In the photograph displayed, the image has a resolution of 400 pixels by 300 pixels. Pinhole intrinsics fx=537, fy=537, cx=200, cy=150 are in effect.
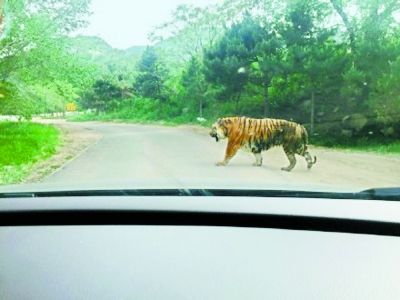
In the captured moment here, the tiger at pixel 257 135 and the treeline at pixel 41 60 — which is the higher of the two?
the treeline at pixel 41 60

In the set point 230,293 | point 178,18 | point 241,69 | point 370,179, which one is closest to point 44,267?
point 230,293

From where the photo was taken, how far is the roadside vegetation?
5.73 feet

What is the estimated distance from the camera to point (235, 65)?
1.88 metres

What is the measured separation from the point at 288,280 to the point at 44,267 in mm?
300

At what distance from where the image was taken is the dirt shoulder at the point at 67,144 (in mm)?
1773

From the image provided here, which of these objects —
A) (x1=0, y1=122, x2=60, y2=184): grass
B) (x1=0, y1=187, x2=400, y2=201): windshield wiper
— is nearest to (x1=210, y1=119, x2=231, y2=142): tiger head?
(x1=0, y1=122, x2=60, y2=184): grass

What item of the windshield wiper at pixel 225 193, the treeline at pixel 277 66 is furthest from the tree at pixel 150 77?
the windshield wiper at pixel 225 193

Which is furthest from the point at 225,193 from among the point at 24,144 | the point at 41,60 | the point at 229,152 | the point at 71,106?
the point at 41,60

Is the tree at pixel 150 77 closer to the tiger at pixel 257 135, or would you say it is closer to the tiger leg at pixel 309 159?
the tiger at pixel 257 135

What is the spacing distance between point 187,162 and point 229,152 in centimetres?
18

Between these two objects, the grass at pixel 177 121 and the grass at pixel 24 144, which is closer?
the grass at pixel 177 121

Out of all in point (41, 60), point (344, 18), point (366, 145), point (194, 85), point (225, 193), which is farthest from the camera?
point (41, 60)

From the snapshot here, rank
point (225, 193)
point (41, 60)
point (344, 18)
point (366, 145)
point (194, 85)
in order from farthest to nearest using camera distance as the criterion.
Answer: point (41, 60) < point (194, 85) < point (344, 18) < point (366, 145) < point (225, 193)

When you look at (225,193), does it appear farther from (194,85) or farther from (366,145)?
(194,85)
